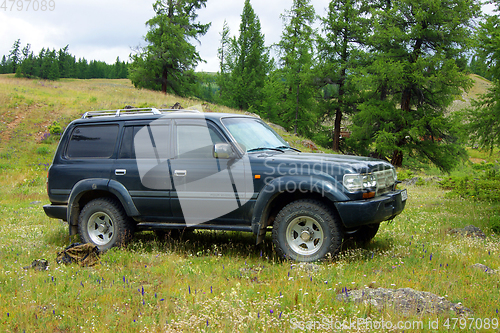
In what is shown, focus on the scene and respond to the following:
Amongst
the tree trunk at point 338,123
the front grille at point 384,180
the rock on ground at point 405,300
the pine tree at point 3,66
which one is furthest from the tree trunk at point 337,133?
the pine tree at point 3,66

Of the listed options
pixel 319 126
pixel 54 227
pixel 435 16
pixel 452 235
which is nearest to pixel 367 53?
A: pixel 435 16

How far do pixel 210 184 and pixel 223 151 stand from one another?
1.93 feet

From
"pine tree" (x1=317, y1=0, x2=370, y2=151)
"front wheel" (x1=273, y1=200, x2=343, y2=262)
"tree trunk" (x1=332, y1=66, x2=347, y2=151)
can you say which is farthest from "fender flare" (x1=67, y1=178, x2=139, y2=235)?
"tree trunk" (x1=332, y1=66, x2=347, y2=151)

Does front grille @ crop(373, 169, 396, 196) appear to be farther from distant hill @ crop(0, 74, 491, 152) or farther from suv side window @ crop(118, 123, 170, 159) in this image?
distant hill @ crop(0, 74, 491, 152)

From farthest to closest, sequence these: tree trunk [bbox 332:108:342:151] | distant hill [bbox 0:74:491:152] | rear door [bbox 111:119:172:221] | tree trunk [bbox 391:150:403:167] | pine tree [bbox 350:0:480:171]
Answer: tree trunk [bbox 332:108:342:151], tree trunk [bbox 391:150:403:167], pine tree [bbox 350:0:480:171], distant hill [bbox 0:74:491:152], rear door [bbox 111:119:172:221]

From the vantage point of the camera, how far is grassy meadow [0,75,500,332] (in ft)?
11.7

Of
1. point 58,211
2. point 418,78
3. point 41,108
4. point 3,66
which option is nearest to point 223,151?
point 58,211

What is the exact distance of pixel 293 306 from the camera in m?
3.77

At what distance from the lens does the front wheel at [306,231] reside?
4918 millimetres

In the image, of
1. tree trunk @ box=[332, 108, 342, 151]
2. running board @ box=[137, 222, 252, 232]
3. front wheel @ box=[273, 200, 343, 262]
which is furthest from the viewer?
tree trunk @ box=[332, 108, 342, 151]

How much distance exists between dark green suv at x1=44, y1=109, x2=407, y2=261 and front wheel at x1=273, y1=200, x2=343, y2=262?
0.01m

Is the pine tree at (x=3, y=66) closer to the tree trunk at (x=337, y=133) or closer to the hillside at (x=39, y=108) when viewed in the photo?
the hillside at (x=39, y=108)

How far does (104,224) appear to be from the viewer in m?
6.33

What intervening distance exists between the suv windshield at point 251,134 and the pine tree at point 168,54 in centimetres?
3026
